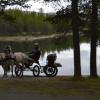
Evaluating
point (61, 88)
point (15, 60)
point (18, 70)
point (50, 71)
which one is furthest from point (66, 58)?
point (61, 88)

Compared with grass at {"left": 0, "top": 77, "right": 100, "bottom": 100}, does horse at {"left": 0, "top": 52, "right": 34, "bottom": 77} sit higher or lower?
lower

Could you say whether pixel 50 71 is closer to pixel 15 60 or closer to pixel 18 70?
pixel 18 70

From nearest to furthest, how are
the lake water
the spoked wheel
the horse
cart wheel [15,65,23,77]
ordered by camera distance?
the horse, cart wheel [15,65,23,77], the spoked wheel, the lake water

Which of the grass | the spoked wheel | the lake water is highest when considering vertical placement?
the grass

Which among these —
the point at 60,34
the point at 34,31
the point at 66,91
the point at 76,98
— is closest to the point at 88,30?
the point at 60,34

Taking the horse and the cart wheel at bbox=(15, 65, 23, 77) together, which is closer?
the horse

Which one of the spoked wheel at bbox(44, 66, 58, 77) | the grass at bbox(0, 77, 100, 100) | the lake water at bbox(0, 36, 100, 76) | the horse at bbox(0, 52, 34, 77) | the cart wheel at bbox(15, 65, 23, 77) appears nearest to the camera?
the grass at bbox(0, 77, 100, 100)

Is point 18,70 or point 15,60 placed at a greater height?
point 15,60

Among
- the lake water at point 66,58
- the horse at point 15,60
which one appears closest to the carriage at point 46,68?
the horse at point 15,60

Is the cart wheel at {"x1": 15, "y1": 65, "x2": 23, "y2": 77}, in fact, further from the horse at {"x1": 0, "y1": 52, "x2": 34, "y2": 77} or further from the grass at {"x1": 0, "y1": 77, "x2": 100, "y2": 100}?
the grass at {"x1": 0, "y1": 77, "x2": 100, "y2": 100}

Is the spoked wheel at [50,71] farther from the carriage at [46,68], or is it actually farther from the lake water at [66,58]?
the lake water at [66,58]

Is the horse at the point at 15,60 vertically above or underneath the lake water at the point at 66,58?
above

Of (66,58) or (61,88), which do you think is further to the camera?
(66,58)

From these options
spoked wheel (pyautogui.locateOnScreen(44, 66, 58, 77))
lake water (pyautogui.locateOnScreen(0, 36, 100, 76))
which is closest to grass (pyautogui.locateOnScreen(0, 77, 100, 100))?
spoked wheel (pyautogui.locateOnScreen(44, 66, 58, 77))
